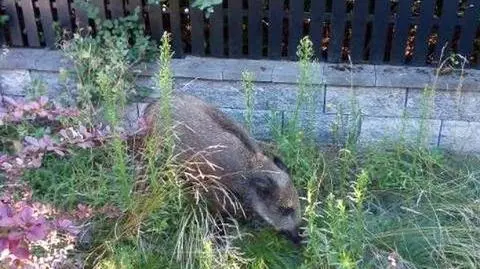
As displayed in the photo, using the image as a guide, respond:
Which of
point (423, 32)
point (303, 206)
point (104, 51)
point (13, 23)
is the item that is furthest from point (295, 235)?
point (13, 23)

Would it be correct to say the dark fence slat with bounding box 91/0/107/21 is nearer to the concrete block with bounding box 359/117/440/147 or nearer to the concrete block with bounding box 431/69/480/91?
the concrete block with bounding box 359/117/440/147

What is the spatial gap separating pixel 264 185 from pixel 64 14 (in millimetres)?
2129

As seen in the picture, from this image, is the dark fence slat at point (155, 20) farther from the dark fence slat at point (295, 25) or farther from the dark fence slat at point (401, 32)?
the dark fence slat at point (401, 32)

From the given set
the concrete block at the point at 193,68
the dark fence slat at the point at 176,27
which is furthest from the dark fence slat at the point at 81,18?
the dark fence slat at the point at 176,27

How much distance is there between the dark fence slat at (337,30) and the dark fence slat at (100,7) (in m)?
1.61

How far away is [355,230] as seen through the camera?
3135mm

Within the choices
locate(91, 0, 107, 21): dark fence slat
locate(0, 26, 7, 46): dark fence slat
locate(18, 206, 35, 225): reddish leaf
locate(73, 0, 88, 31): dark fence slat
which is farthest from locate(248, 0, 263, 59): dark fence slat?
locate(18, 206, 35, 225): reddish leaf

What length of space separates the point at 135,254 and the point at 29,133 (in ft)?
4.56

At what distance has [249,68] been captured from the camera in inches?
171

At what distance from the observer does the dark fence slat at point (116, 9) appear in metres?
4.37

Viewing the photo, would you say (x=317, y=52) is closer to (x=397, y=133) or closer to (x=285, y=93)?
(x=285, y=93)

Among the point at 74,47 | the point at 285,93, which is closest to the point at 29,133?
the point at 74,47

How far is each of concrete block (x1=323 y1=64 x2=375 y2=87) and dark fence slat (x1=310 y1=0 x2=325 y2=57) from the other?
0.61 ft

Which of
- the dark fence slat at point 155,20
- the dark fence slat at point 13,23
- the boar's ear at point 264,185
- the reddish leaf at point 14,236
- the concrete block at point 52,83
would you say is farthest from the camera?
the dark fence slat at point 13,23
